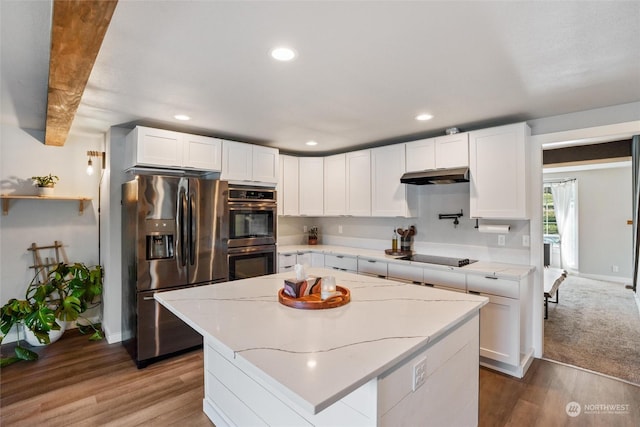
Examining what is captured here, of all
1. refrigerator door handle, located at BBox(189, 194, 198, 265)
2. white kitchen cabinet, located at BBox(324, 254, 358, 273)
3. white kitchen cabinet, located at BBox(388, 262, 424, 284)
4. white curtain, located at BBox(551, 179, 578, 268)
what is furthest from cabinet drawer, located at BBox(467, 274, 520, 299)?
white curtain, located at BBox(551, 179, 578, 268)

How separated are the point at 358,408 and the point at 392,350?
0.85ft

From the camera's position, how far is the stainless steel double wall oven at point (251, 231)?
358cm

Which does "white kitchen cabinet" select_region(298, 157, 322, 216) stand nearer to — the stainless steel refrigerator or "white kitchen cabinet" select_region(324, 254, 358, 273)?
"white kitchen cabinet" select_region(324, 254, 358, 273)

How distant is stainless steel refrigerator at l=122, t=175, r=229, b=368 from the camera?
296 cm

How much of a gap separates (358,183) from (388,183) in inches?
18.3

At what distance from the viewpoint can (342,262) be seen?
13.7 ft

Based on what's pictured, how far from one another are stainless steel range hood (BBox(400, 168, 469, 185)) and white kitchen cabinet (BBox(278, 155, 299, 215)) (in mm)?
1619

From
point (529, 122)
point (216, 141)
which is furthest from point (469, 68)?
point (216, 141)

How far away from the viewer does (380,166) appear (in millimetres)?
4008

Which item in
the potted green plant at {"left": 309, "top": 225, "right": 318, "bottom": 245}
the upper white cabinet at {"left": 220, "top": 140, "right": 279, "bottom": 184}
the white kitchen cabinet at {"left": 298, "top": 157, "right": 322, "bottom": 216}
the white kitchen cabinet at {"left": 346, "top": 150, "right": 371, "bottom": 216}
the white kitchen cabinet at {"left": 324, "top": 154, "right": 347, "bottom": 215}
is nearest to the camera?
the upper white cabinet at {"left": 220, "top": 140, "right": 279, "bottom": 184}

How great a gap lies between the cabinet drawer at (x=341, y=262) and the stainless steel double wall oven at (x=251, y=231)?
0.79 metres

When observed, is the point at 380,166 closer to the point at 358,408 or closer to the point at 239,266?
the point at 239,266

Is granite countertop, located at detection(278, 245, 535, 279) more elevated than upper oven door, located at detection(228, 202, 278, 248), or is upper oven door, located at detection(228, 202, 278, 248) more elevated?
upper oven door, located at detection(228, 202, 278, 248)

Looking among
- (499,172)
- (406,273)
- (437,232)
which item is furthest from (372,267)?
(499,172)
